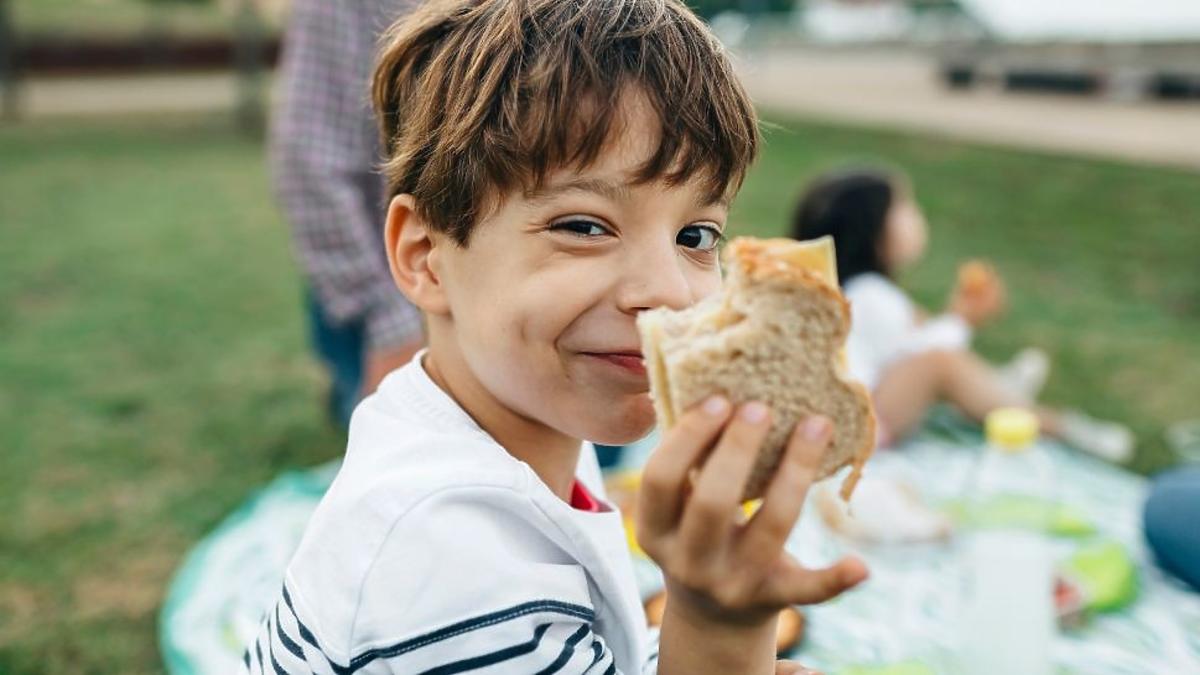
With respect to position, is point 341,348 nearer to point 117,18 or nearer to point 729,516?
point 729,516

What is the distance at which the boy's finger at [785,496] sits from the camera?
3.75 ft

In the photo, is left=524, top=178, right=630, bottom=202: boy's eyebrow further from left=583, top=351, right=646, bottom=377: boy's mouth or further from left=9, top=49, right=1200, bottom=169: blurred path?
left=9, top=49, right=1200, bottom=169: blurred path

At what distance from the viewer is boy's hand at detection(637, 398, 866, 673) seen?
113 centimetres

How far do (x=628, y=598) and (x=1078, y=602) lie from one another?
2024 mm

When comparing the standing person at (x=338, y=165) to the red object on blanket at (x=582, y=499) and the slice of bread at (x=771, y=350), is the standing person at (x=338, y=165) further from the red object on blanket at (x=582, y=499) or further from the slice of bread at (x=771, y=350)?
the slice of bread at (x=771, y=350)

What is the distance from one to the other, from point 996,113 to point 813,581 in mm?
16264

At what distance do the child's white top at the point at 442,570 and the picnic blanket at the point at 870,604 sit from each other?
66.4 inches

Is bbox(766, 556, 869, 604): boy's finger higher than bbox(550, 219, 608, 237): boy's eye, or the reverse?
bbox(550, 219, 608, 237): boy's eye

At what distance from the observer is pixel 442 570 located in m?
1.26

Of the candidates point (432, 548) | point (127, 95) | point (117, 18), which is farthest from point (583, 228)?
point (117, 18)

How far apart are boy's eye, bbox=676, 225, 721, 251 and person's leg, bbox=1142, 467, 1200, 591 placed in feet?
7.64

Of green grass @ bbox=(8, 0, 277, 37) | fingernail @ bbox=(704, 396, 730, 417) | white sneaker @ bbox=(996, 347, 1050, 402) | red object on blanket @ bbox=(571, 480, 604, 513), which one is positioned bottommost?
green grass @ bbox=(8, 0, 277, 37)

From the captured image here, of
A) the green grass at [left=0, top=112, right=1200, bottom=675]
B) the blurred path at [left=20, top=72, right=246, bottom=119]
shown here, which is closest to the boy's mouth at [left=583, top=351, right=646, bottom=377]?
the green grass at [left=0, top=112, right=1200, bottom=675]

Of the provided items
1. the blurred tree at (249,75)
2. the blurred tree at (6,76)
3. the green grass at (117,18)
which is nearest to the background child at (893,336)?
the blurred tree at (249,75)
